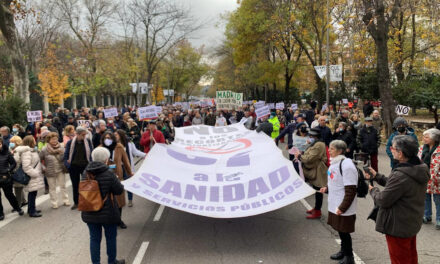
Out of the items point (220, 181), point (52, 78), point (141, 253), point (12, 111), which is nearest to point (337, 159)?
point (220, 181)

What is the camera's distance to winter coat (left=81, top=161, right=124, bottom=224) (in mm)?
4609

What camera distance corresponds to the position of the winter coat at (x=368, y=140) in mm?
9609

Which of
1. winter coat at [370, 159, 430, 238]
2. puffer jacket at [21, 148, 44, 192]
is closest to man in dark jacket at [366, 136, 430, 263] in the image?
winter coat at [370, 159, 430, 238]

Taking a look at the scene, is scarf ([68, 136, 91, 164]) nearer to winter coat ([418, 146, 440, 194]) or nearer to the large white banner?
the large white banner

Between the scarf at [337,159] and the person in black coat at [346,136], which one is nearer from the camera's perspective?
the scarf at [337,159]

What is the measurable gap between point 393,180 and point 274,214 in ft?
12.4

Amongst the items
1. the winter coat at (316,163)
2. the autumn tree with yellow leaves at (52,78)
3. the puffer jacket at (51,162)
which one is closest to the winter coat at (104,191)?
the winter coat at (316,163)

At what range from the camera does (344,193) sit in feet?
15.6

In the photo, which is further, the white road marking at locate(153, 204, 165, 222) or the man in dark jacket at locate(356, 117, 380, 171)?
the man in dark jacket at locate(356, 117, 380, 171)

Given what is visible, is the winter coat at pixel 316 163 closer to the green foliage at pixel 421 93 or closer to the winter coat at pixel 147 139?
the winter coat at pixel 147 139

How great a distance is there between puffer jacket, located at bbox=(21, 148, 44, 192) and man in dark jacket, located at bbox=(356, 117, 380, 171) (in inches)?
318

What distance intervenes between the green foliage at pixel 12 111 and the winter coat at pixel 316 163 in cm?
1567

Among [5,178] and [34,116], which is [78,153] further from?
[34,116]

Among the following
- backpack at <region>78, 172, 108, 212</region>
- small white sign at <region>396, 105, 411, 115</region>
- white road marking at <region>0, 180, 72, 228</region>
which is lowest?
white road marking at <region>0, 180, 72, 228</region>
